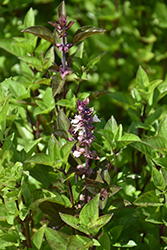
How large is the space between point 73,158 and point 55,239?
27 centimetres

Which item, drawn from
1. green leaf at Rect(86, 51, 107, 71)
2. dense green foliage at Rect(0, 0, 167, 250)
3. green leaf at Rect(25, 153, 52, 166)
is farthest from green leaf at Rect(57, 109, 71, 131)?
green leaf at Rect(86, 51, 107, 71)

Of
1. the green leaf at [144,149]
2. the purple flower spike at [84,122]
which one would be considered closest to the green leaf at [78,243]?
the purple flower spike at [84,122]

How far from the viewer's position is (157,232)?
56.1 inches

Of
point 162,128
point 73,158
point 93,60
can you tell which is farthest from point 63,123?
point 162,128

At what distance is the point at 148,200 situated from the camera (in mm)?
1209

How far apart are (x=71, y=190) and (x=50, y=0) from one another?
1853mm

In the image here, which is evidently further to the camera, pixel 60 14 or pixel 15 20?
pixel 15 20

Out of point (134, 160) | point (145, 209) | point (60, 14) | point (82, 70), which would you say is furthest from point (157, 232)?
point (60, 14)

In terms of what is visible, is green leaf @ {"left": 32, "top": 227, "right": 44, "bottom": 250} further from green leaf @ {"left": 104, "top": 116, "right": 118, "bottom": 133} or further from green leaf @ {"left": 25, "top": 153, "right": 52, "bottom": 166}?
green leaf @ {"left": 104, "top": 116, "right": 118, "bottom": 133}

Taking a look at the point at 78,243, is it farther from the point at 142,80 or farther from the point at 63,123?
the point at 142,80

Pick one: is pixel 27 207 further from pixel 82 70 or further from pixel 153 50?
pixel 153 50

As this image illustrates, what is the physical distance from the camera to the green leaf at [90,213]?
1045 mm

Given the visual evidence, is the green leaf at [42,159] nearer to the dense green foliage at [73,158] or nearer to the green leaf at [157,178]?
the dense green foliage at [73,158]

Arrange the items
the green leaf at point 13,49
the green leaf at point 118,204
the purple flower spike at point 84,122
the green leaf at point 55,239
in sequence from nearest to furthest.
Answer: the purple flower spike at point 84,122 < the green leaf at point 55,239 < the green leaf at point 118,204 < the green leaf at point 13,49
